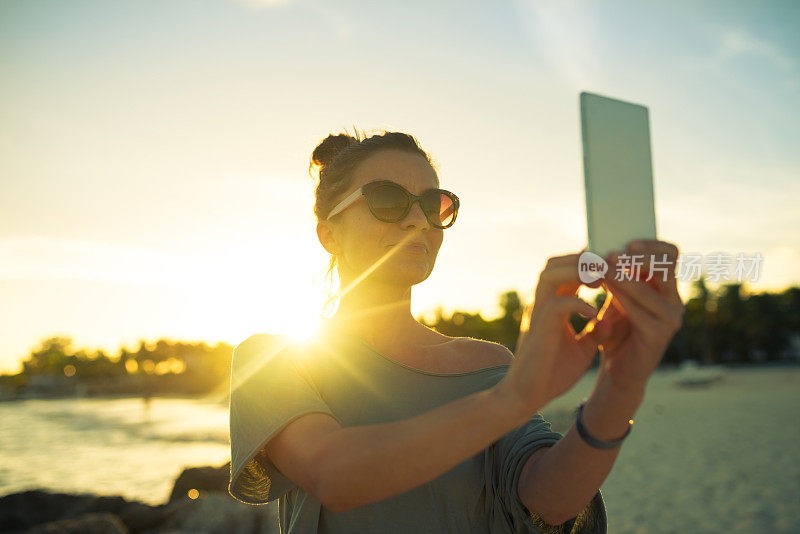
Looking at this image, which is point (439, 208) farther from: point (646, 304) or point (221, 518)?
point (221, 518)

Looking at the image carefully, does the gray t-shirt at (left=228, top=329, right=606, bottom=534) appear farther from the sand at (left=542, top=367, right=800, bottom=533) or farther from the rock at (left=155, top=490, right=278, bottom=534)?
the sand at (left=542, top=367, right=800, bottom=533)

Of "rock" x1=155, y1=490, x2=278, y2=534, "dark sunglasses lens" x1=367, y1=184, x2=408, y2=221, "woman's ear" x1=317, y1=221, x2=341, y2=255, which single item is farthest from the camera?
"rock" x1=155, y1=490, x2=278, y2=534

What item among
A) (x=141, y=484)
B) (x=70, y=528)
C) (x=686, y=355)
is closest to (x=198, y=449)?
(x=141, y=484)

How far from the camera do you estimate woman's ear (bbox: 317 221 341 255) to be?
2.38 meters

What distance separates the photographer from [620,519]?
11336mm

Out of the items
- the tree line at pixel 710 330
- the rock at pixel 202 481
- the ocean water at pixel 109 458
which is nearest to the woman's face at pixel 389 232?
the rock at pixel 202 481

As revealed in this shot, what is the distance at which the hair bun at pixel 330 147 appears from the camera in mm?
2666

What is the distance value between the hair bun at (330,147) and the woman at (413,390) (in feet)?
0.04

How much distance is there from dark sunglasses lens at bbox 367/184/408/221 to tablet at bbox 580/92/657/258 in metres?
0.95

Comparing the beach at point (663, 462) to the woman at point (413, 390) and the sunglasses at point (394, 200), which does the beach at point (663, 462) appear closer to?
the woman at point (413, 390)

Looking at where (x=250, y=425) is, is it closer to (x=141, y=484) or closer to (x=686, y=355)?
(x=141, y=484)

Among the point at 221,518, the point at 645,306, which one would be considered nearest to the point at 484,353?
the point at 645,306

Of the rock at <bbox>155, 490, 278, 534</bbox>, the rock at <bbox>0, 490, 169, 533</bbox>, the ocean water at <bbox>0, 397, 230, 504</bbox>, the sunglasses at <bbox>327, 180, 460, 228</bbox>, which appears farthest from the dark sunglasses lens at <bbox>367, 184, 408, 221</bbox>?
the ocean water at <bbox>0, 397, 230, 504</bbox>

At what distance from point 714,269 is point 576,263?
91cm
